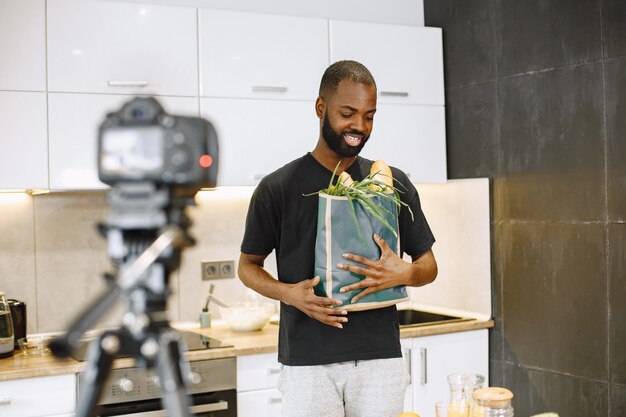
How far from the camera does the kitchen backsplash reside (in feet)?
9.88

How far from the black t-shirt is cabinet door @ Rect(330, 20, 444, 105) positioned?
1.33 meters

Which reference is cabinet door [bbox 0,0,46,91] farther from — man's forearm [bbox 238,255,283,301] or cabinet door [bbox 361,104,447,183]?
cabinet door [bbox 361,104,447,183]

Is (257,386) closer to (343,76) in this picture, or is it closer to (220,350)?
(220,350)

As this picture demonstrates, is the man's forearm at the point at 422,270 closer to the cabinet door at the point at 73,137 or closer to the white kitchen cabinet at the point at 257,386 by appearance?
the white kitchen cabinet at the point at 257,386

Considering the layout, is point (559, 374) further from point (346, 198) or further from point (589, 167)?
point (346, 198)

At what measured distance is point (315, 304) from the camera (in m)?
1.80

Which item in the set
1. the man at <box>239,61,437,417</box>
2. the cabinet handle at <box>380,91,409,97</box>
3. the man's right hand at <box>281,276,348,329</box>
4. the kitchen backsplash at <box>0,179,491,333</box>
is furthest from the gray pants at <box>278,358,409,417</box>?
the cabinet handle at <box>380,91,409,97</box>

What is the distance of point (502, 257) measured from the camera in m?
3.21

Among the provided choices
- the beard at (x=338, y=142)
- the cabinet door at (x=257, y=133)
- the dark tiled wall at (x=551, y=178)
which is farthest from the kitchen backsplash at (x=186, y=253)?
the beard at (x=338, y=142)

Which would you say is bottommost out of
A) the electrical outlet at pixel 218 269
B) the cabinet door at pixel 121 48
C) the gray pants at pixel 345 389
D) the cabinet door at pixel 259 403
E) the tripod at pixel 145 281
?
the cabinet door at pixel 259 403

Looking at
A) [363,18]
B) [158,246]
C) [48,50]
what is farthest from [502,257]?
[158,246]

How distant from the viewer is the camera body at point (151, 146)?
1.76 feet

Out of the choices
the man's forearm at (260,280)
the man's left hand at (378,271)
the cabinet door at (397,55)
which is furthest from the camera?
the cabinet door at (397,55)

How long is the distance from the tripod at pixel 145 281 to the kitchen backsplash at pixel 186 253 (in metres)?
2.28
